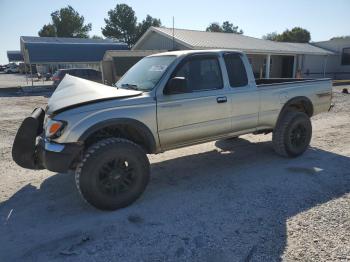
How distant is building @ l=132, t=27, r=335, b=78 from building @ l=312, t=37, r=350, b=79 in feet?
2.58

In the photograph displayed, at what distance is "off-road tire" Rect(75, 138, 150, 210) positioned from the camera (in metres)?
3.86

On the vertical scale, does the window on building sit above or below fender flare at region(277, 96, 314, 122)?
above

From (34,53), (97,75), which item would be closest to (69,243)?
(97,75)

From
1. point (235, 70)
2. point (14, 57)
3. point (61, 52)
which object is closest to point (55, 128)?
point (235, 70)

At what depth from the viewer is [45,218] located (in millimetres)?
3912

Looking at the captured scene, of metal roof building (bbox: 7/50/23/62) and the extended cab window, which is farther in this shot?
metal roof building (bbox: 7/50/23/62)

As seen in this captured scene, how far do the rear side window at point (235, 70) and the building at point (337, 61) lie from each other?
29.6m

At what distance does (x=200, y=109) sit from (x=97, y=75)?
2040cm

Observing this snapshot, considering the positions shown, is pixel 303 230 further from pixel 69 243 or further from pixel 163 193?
pixel 69 243

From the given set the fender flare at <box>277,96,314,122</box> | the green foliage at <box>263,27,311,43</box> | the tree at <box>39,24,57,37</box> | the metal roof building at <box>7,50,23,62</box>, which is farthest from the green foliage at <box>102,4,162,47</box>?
the fender flare at <box>277,96,314,122</box>

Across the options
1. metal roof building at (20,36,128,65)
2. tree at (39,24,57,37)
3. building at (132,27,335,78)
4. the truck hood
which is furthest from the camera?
tree at (39,24,57,37)

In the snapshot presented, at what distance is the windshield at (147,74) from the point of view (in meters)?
4.59

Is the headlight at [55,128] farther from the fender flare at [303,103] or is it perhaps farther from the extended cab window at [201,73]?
the fender flare at [303,103]

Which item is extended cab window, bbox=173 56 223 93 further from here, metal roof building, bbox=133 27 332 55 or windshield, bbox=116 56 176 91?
metal roof building, bbox=133 27 332 55
